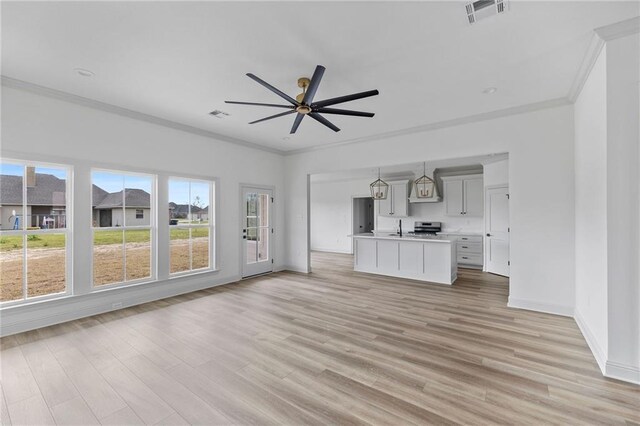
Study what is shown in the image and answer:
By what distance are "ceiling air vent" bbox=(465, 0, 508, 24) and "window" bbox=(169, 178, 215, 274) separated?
4798mm

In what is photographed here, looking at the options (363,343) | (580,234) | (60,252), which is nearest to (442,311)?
(363,343)

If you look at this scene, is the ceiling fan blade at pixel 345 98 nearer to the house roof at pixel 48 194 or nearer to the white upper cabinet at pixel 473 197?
the house roof at pixel 48 194

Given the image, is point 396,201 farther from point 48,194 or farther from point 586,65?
point 48,194

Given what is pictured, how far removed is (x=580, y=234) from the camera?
3.37m

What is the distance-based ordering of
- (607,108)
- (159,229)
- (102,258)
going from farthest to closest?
(159,229), (102,258), (607,108)

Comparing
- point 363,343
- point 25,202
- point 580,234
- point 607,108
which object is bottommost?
point 363,343

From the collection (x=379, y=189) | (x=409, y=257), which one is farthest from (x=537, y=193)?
(x=379, y=189)

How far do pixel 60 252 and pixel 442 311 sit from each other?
559 cm

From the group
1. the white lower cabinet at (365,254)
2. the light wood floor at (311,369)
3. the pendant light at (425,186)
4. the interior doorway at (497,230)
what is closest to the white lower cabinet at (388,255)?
the white lower cabinet at (365,254)

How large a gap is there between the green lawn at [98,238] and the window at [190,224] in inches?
0.7

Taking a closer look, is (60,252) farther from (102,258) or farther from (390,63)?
(390,63)

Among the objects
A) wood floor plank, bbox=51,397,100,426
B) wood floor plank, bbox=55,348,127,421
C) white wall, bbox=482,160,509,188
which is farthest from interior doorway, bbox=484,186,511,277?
wood floor plank, bbox=51,397,100,426

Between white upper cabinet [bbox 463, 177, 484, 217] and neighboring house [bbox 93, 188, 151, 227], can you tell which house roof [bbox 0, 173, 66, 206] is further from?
white upper cabinet [bbox 463, 177, 484, 217]

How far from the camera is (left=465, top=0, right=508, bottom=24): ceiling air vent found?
2.06 meters
